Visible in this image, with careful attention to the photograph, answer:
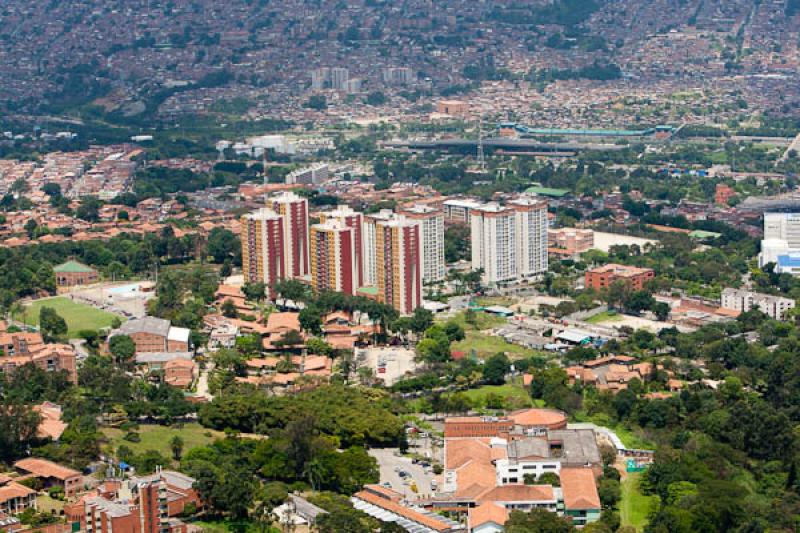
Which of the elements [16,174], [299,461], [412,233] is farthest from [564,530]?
[16,174]

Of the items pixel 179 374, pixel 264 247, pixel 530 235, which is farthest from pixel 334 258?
pixel 179 374

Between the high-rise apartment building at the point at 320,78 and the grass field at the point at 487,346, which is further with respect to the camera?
the high-rise apartment building at the point at 320,78

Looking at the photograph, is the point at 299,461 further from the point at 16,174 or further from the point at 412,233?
the point at 16,174

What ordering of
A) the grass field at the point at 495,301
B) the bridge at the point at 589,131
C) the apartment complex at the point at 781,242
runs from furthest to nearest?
the bridge at the point at 589,131, the apartment complex at the point at 781,242, the grass field at the point at 495,301

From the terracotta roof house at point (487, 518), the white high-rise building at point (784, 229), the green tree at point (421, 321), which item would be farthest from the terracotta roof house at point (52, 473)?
the white high-rise building at point (784, 229)

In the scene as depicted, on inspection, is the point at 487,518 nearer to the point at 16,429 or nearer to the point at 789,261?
the point at 16,429

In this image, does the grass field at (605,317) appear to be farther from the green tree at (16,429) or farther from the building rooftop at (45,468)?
the building rooftop at (45,468)
